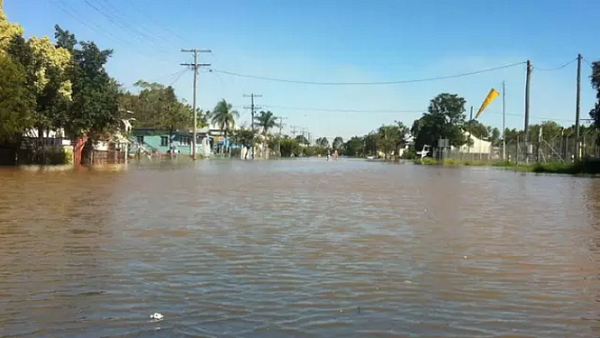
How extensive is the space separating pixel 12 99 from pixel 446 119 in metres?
83.7

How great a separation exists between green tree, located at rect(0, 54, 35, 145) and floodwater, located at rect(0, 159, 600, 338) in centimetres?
2322

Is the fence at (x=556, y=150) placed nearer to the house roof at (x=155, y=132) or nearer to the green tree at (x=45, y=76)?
the green tree at (x=45, y=76)

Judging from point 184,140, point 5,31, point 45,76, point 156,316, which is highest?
point 5,31

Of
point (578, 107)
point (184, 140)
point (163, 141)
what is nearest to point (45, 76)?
point (578, 107)

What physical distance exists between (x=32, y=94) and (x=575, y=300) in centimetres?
3830

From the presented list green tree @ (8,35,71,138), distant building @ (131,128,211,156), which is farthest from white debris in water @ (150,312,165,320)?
distant building @ (131,128,211,156)

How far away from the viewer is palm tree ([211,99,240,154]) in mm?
112812

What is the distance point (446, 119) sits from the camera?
10869 centimetres

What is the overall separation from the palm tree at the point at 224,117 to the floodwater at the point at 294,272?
99021 mm

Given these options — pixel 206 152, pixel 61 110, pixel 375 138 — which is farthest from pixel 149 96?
pixel 375 138

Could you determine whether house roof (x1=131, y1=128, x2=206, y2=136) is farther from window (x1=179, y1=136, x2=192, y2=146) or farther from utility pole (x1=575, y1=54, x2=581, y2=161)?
utility pole (x1=575, y1=54, x2=581, y2=161)

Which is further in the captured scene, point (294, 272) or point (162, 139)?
point (162, 139)

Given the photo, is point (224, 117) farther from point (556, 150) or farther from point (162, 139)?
point (556, 150)

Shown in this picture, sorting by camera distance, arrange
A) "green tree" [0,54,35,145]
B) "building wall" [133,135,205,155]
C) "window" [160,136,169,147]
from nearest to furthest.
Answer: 1. "green tree" [0,54,35,145]
2. "building wall" [133,135,205,155]
3. "window" [160,136,169,147]
